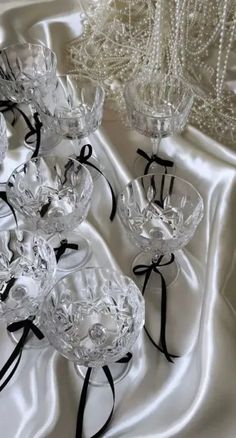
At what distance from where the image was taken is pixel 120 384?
1.96ft

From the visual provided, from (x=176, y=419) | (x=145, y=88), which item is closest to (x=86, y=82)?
(x=145, y=88)

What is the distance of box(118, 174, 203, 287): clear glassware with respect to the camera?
0.69m

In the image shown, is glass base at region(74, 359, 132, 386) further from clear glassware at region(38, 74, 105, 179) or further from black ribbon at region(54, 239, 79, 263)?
clear glassware at region(38, 74, 105, 179)

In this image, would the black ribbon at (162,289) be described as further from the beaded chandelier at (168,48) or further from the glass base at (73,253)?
the beaded chandelier at (168,48)

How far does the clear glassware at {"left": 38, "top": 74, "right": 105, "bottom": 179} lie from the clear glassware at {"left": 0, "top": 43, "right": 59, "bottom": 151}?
0.8 inches

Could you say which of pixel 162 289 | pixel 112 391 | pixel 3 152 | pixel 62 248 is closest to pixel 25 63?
pixel 3 152

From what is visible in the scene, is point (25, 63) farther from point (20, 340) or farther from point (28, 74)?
point (20, 340)

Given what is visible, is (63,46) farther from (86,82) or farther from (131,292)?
(131,292)

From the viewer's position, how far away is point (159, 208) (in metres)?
0.73

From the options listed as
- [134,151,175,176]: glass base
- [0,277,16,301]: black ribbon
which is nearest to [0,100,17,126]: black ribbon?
[134,151,175,176]: glass base

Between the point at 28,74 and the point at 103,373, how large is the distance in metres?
0.53

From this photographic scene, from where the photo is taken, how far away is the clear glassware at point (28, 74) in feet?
2.70

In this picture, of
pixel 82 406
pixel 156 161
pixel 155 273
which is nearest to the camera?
pixel 82 406

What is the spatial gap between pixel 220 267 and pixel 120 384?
0.65 feet
